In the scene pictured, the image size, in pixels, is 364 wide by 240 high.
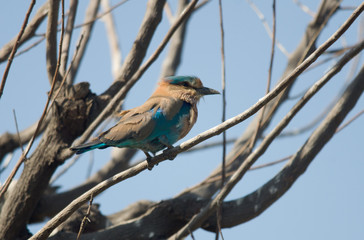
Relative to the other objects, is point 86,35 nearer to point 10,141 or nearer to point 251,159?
point 10,141

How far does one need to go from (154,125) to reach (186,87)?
2.91 ft

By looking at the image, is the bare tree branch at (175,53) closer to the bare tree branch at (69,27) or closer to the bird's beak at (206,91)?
the bare tree branch at (69,27)

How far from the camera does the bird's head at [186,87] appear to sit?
476 cm

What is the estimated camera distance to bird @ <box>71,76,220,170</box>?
3.92 m

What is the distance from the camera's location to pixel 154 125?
4.10m

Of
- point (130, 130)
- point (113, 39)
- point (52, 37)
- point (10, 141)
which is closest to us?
point (130, 130)

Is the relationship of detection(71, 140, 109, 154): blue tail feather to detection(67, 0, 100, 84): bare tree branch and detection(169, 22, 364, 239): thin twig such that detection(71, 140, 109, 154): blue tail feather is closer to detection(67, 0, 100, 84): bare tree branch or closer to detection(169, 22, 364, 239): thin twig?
detection(169, 22, 364, 239): thin twig

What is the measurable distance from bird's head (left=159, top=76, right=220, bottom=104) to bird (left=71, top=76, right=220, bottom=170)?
10 millimetres

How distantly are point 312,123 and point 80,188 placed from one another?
300 centimetres

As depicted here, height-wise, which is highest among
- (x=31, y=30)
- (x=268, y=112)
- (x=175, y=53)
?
(x=31, y=30)

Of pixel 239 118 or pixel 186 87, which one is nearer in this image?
pixel 239 118

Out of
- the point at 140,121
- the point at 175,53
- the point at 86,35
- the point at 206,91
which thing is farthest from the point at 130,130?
the point at 175,53

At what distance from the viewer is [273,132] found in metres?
4.11

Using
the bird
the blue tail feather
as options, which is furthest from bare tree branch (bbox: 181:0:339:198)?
the blue tail feather
